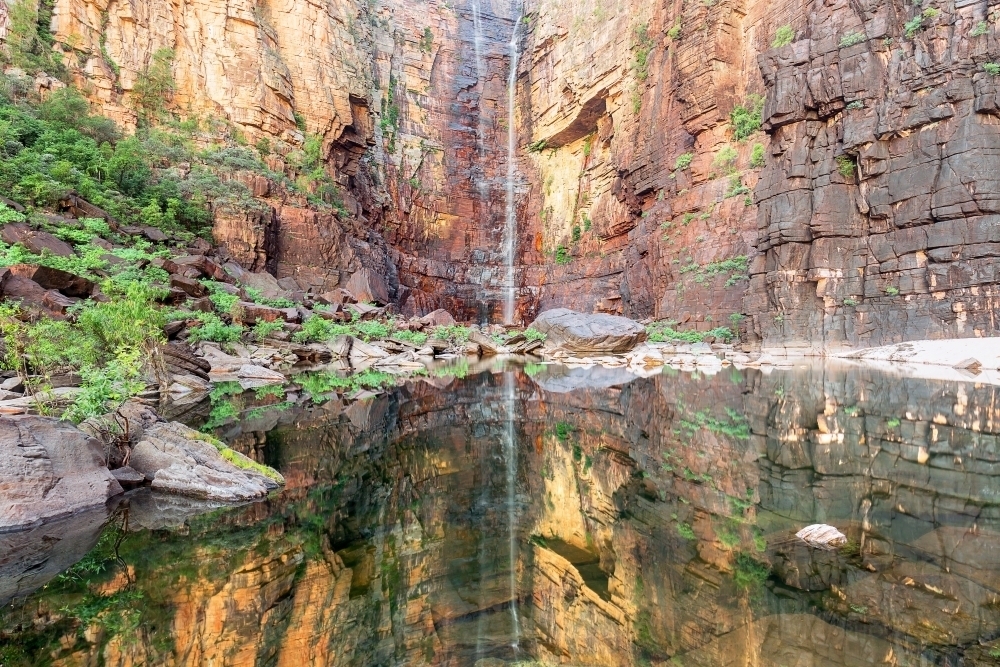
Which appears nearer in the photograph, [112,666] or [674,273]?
[112,666]

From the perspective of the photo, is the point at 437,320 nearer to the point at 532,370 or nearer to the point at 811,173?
the point at 532,370

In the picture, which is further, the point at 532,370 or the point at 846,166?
the point at 846,166

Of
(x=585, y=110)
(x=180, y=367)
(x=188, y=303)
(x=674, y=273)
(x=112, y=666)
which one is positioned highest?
(x=585, y=110)

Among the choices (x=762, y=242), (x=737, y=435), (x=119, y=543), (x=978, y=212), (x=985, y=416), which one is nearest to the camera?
(x=119, y=543)

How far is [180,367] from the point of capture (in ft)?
33.2

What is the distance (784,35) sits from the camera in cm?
2114

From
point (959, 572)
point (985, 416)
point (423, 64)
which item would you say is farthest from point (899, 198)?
point (423, 64)

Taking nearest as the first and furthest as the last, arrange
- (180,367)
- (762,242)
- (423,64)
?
1. (180,367)
2. (762,242)
3. (423,64)

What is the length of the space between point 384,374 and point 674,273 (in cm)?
1589

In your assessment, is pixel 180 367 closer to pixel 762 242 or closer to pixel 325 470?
pixel 325 470

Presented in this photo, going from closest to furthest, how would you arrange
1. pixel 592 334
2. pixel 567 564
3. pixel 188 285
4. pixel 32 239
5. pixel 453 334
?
pixel 567 564 → pixel 32 239 → pixel 188 285 → pixel 592 334 → pixel 453 334

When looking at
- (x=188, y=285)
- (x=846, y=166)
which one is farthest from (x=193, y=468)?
(x=846, y=166)

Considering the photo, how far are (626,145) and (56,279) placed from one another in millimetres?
25542

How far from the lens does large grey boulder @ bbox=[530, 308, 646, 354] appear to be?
19062 mm
